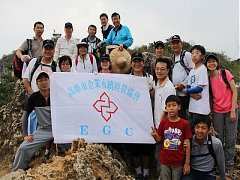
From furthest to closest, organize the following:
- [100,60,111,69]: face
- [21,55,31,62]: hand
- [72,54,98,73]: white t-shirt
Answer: [72,54,98,73]: white t-shirt → [21,55,31,62]: hand → [100,60,111,69]: face

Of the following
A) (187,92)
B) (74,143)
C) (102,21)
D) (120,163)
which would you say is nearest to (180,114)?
(187,92)

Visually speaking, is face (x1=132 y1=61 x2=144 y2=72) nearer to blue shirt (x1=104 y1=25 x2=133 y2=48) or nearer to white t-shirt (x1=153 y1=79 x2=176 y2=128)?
white t-shirt (x1=153 y1=79 x2=176 y2=128)

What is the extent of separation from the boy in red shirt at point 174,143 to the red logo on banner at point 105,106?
3.46 feet

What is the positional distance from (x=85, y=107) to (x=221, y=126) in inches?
86.6

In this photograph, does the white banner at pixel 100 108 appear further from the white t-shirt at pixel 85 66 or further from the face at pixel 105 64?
the white t-shirt at pixel 85 66

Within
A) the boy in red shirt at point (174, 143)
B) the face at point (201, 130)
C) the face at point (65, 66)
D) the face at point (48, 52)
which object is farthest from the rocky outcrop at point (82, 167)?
the face at point (48, 52)

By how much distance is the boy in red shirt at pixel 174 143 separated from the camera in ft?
19.5

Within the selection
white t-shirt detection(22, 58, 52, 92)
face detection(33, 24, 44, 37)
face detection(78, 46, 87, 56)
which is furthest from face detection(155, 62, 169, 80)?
face detection(33, 24, 44, 37)

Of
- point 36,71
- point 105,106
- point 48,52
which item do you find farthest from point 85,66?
point 105,106

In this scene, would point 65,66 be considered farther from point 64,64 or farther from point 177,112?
point 177,112

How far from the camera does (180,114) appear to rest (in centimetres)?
705

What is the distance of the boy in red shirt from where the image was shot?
5957mm

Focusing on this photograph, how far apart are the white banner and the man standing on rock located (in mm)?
133

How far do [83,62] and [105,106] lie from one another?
5.37ft
